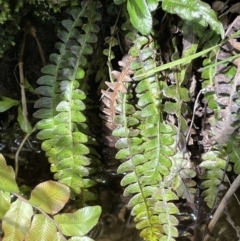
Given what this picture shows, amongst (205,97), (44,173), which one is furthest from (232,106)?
(44,173)

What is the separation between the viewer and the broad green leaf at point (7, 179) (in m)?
1.25

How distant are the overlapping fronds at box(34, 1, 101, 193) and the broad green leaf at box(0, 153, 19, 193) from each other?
0.20 metres

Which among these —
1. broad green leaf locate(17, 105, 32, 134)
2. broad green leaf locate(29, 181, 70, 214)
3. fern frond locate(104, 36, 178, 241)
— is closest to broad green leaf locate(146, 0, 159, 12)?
fern frond locate(104, 36, 178, 241)

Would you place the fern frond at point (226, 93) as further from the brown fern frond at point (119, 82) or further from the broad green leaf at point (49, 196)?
the broad green leaf at point (49, 196)

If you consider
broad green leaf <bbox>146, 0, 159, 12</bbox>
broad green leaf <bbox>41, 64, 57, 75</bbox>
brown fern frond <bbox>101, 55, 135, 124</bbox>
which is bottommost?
brown fern frond <bbox>101, 55, 135, 124</bbox>

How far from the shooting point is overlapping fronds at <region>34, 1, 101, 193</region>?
56.7 inches

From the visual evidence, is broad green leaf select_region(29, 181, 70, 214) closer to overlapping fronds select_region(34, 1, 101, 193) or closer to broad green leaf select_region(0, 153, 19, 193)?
broad green leaf select_region(0, 153, 19, 193)

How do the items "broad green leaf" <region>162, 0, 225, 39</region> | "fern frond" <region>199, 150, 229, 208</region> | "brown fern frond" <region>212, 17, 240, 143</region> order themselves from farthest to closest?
"fern frond" <region>199, 150, 229, 208</region> < "brown fern frond" <region>212, 17, 240, 143</region> < "broad green leaf" <region>162, 0, 225, 39</region>

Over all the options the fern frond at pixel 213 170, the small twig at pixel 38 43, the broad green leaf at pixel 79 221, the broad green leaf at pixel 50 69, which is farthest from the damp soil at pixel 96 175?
the broad green leaf at pixel 79 221

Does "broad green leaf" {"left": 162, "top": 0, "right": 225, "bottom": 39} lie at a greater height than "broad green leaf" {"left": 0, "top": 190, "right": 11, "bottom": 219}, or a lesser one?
greater

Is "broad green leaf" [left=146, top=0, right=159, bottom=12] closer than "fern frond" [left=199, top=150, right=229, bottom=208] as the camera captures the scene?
Yes

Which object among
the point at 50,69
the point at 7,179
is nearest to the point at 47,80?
the point at 50,69

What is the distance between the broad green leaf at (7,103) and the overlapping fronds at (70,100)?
0.26 m

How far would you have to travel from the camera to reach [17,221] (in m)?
1.25
